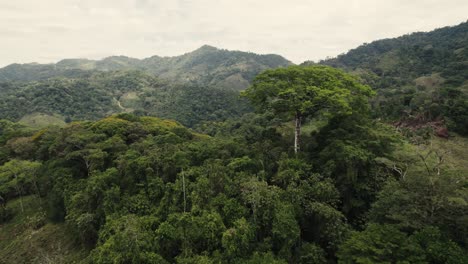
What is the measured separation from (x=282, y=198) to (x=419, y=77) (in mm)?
88053

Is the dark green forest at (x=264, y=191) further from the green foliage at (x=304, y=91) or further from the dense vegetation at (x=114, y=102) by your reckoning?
the dense vegetation at (x=114, y=102)

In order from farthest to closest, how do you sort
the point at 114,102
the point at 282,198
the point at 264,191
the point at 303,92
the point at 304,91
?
the point at 114,102 → the point at 304,91 → the point at 303,92 → the point at 282,198 → the point at 264,191

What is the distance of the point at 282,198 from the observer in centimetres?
1241

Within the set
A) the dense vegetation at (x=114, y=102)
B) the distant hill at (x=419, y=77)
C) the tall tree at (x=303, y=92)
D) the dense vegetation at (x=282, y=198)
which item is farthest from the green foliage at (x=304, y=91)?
the dense vegetation at (x=114, y=102)

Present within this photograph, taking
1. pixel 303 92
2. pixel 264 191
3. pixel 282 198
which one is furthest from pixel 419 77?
pixel 264 191

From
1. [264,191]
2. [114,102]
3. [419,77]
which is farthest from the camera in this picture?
[114,102]

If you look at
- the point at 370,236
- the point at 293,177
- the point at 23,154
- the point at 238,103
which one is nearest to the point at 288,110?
the point at 293,177

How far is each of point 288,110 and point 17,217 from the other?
2323 cm

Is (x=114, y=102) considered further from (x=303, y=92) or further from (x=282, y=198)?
(x=282, y=198)

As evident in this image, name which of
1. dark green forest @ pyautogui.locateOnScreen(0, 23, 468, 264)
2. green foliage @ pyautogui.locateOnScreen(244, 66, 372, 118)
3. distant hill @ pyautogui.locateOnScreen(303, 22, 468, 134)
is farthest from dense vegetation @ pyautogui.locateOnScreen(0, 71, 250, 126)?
green foliage @ pyautogui.locateOnScreen(244, 66, 372, 118)

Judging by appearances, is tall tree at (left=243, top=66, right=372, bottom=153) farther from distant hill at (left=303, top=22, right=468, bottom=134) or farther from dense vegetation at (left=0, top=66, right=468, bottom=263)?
distant hill at (left=303, top=22, right=468, bottom=134)

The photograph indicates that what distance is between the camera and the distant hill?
30891mm

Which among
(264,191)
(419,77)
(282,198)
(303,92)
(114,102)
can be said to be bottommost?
(114,102)

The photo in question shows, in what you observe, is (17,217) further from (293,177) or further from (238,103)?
(238,103)
